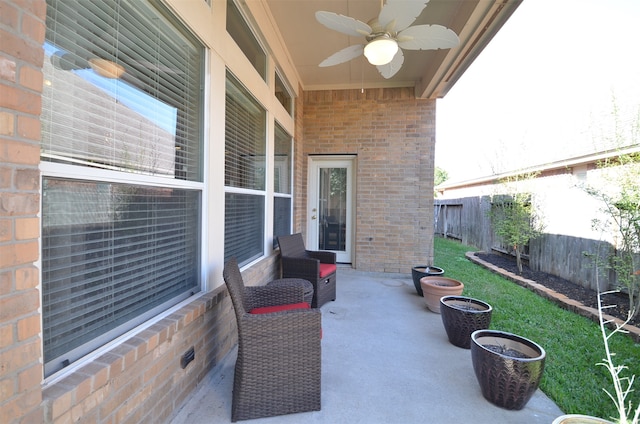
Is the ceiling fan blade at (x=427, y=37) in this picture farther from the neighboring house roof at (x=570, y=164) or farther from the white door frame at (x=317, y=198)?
the white door frame at (x=317, y=198)

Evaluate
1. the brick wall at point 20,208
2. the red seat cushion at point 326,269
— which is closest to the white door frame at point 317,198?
the red seat cushion at point 326,269

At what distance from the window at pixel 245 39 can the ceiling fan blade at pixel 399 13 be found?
139 centimetres

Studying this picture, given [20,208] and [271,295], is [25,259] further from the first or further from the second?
[271,295]

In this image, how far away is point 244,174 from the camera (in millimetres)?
3072

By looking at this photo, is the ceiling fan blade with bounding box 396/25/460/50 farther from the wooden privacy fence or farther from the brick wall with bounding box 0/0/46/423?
the wooden privacy fence

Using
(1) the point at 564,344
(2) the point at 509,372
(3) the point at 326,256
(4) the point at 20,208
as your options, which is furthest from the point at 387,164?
(4) the point at 20,208

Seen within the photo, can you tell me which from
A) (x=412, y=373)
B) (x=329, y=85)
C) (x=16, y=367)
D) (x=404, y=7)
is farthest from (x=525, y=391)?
(x=329, y=85)

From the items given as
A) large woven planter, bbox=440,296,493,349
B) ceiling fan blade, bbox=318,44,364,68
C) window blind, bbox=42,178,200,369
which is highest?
ceiling fan blade, bbox=318,44,364,68

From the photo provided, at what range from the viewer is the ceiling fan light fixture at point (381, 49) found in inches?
94.0

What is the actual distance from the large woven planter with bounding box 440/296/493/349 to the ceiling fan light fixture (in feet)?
7.62

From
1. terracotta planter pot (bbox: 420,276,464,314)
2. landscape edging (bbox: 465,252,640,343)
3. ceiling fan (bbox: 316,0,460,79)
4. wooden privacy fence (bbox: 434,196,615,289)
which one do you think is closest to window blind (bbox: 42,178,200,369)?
ceiling fan (bbox: 316,0,460,79)

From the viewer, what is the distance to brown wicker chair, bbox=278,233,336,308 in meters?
3.51

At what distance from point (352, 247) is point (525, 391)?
404 centimetres

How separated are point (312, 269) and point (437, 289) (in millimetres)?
1523
